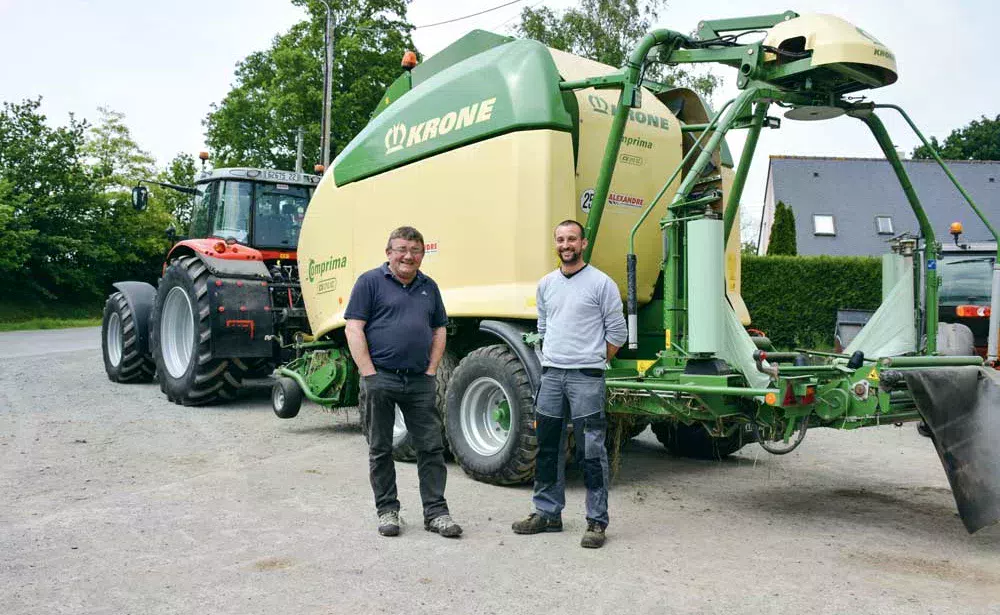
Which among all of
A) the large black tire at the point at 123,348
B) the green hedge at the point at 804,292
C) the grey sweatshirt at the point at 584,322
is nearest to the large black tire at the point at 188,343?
the large black tire at the point at 123,348

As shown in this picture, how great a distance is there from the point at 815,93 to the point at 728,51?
1.97ft

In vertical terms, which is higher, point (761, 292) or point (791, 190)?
point (791, 190)

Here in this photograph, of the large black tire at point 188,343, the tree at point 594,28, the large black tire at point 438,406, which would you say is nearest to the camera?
the large black tire at point 438,406

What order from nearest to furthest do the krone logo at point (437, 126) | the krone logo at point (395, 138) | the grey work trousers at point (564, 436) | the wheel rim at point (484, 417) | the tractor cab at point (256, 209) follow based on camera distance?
the grey work trousers at point (564, 436)
the wheel rim at point (484, 417)
the krone logo at point (437, 126)
the krone logo at point (395, 138)
the tractor cab at point (256, 209)

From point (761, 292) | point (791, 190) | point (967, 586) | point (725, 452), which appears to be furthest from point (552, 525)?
point (791, 190)

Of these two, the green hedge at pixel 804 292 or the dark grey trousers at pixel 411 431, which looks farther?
the green hedge at pixel 804 292

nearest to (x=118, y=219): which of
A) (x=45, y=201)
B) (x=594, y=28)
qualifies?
(x=45, y=201)

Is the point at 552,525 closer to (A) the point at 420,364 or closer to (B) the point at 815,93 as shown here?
(A) the point at 420,364

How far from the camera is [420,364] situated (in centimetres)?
484

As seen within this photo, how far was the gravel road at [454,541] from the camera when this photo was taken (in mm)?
3678

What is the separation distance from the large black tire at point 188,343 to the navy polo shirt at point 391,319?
4950 mm

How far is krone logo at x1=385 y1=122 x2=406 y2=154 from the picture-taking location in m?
7.03

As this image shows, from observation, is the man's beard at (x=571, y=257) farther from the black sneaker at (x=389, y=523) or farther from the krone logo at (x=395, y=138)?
the krone logo at (x=395, y=138)

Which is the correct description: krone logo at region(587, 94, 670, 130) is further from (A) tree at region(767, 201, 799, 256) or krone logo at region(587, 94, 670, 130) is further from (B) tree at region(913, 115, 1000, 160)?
(B) tree at region(913, 115, 1000, 160)
